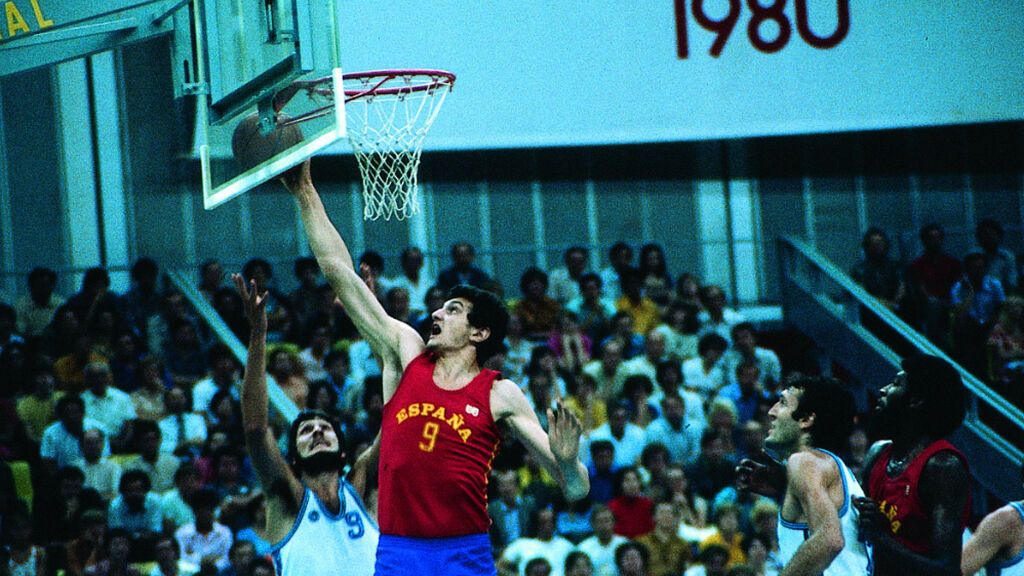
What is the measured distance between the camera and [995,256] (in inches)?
561

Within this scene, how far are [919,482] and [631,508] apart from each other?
512cm

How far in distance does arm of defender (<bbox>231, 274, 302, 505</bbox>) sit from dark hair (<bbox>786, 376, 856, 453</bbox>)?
2221 mm

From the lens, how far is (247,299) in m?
6.20

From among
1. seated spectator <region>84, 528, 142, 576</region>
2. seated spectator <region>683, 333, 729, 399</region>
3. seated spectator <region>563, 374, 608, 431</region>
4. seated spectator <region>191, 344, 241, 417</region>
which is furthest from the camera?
seated spectator <region>683, 333, 729, 399</region>

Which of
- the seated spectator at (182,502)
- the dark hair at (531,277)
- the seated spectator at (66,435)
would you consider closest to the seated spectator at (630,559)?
the seated spectator at (182,502)

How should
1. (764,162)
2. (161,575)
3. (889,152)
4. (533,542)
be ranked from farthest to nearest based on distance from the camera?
(889,152) → (764,162) → (533,542) → (161,575)

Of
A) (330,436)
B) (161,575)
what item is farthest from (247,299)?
(161,575)

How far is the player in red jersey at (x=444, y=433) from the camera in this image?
18.9 feet

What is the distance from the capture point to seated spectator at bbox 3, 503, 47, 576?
31.6 feet

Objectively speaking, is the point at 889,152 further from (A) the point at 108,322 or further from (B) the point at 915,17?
(A) the point at 108,322

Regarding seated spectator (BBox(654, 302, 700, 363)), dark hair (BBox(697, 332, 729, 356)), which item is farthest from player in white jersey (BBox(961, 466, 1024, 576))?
seated spectator (BBox(654, 302, 700, 363))

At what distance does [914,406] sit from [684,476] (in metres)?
5.28

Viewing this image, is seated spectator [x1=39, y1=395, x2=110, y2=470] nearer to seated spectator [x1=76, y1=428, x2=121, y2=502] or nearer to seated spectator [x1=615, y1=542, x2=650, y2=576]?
seated spectator [x1=76, y1=428, x2=121, y2=502]

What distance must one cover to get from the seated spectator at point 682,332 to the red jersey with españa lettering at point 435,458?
716cm
